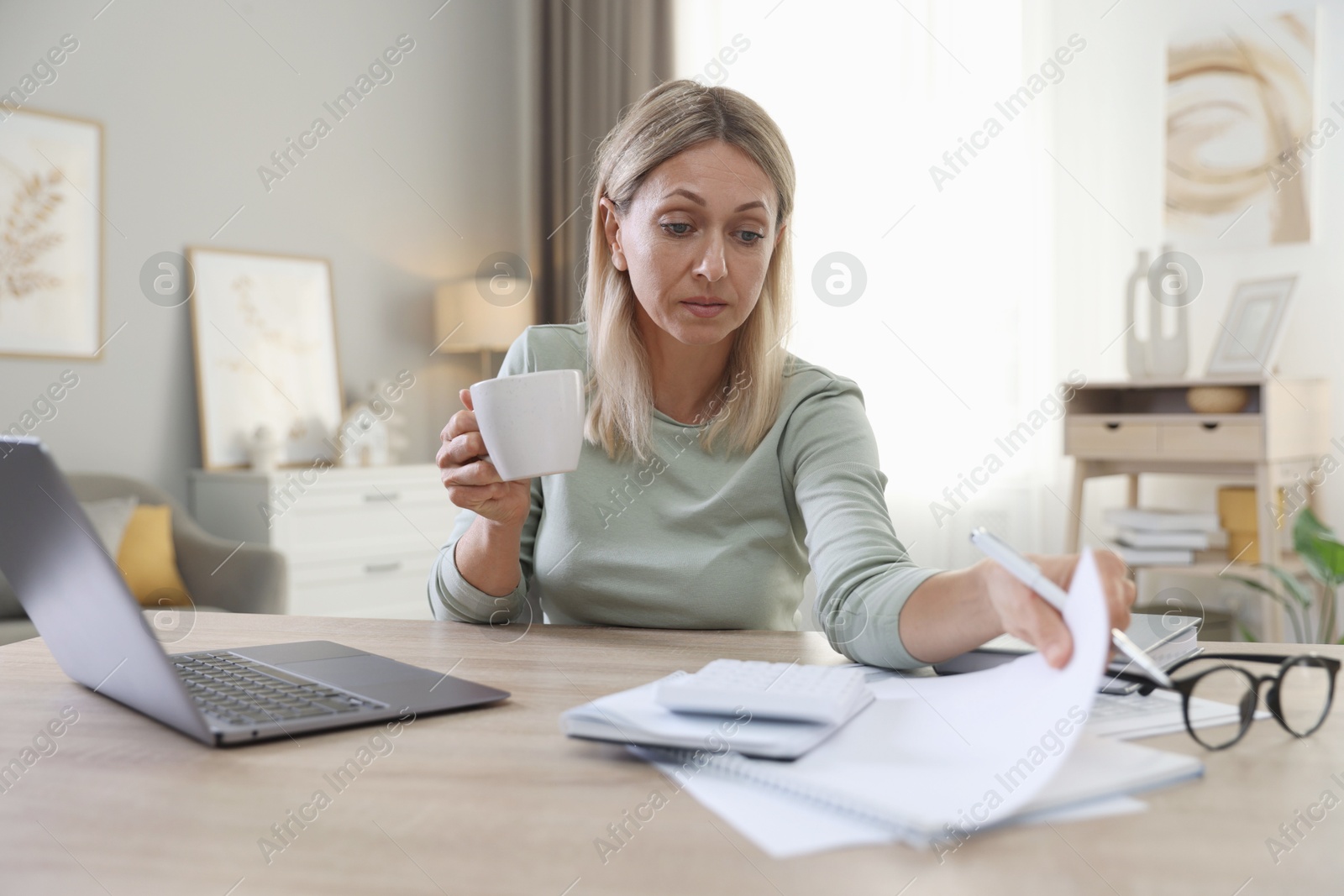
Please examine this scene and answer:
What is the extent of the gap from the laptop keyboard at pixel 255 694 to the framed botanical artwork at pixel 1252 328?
8.90 ft

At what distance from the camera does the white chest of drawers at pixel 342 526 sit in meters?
3.34

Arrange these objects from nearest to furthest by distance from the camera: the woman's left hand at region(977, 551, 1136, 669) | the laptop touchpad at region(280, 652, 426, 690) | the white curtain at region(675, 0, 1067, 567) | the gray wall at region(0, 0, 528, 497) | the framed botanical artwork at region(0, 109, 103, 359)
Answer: the woman's left hand at region(977, 551, 1136, 669)
the laptop touchpad at region(280, 652, 426, 690)
the framed botanical artwork at region(0, 109, 103, 359)
the gray wall at region(0, 0, 528, 497)
the white curtain at region(675, 0, 1067, 567)

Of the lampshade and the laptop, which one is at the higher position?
the lampshade

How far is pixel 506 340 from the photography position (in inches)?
158

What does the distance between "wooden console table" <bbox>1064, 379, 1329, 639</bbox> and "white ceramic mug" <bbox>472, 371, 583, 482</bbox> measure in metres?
2.33

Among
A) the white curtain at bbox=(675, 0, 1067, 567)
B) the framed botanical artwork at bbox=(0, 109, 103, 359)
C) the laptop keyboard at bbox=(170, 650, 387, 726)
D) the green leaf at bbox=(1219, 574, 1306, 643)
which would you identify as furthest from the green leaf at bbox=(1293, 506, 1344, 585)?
the framed botanical artwork at bbox=(0, 109, 103, 359)

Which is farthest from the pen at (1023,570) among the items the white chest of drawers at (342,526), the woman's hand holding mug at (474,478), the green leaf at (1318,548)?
the white chest of drawers at (342,526)

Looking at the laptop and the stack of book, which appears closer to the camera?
the laptop

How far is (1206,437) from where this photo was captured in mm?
2773

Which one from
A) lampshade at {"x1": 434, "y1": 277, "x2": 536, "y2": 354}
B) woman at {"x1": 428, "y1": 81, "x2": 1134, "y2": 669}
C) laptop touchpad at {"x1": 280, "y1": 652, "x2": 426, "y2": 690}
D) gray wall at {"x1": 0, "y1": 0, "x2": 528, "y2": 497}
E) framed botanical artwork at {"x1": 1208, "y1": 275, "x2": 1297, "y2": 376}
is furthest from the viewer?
lampshade at {"x1": 434, "y1": 277, "x2": 536, "y2": 354}

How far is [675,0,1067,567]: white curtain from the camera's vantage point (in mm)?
3486

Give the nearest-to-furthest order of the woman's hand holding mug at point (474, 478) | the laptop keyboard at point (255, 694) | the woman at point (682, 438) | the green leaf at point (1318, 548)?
1. the laptop keyboard at point (255, 694)
2. the woman's hand holding mug at point (474, 478)
3. the woman at point (682, 438)
4. the green leaf at point (1318, 548)

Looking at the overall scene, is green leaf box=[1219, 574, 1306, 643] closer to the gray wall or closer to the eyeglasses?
the eyeglasses

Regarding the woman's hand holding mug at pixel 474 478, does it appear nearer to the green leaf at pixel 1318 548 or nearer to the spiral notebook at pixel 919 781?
the spiral notebook at pixel 919 781
